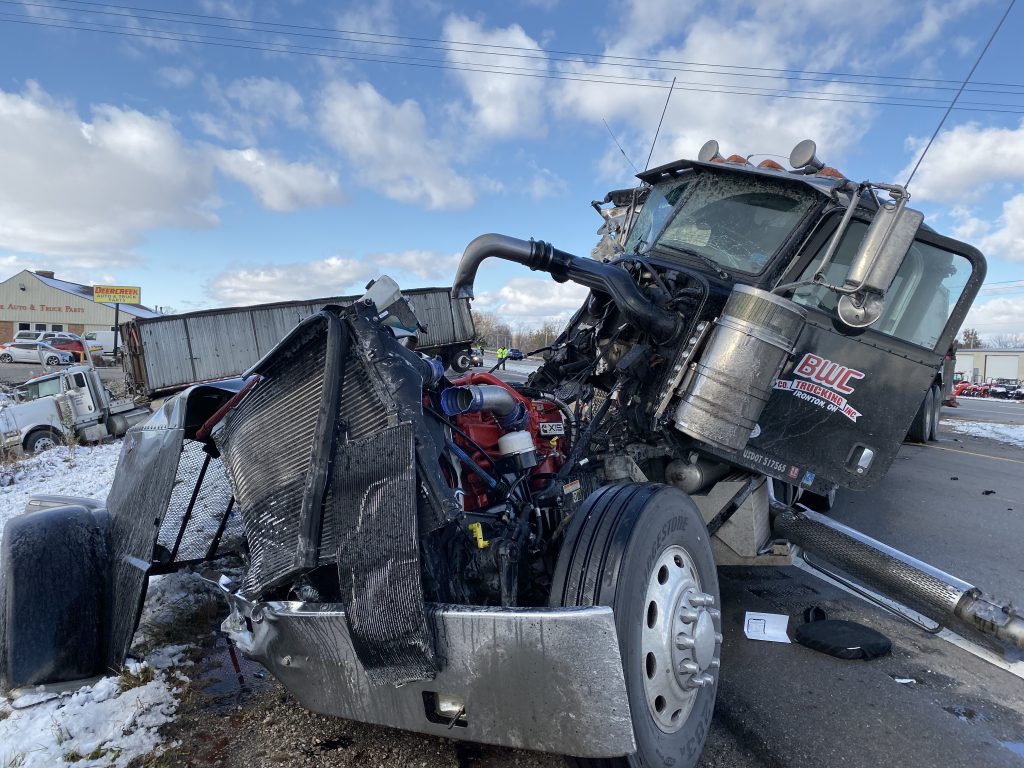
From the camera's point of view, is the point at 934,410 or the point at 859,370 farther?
the point at 934,410

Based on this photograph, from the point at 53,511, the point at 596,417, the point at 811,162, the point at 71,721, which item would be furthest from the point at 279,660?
the point at 811,162

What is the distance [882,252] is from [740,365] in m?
0.79

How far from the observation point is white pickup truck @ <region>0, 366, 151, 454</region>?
47.1ft

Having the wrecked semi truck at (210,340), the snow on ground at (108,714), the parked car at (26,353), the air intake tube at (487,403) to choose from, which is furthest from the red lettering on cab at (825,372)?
the parked car at (26,353)

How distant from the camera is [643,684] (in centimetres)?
210

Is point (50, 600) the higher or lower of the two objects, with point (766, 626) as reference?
higher

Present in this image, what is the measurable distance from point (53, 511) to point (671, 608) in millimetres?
2842

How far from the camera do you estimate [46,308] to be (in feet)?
193

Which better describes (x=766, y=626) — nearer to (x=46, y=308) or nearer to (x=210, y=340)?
(x=210, y=340)

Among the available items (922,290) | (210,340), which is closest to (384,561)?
(922,290)

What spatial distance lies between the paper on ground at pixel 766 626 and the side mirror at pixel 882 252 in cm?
191

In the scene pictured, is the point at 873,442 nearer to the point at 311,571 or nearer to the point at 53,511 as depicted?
the point at 311,571

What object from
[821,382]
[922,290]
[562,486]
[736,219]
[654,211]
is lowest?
[562,486]

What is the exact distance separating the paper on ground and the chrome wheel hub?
54.6 inches
